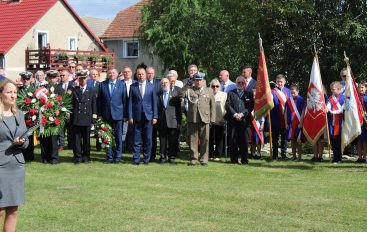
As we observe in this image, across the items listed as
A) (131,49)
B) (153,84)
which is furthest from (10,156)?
(131,49)

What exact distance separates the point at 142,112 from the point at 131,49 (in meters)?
37.3

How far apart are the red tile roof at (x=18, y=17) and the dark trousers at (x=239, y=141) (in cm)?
2942

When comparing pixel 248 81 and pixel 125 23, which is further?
pixel 125 23

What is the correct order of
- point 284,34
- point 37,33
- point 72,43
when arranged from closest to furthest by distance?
point 284,34 < point 37,33 < point 72,43

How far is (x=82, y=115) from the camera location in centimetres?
1390

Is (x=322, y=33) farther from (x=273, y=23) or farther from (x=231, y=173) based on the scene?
(x=231, y=173)

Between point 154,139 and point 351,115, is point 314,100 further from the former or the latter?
point 154,139

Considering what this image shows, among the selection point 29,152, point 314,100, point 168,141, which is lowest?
point 29,152

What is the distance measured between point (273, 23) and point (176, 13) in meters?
17.1

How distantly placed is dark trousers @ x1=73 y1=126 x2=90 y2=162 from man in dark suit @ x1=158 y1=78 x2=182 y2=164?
164 centimetres

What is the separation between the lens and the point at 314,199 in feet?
32.2

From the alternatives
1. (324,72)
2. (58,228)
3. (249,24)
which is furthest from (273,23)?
(58,228)

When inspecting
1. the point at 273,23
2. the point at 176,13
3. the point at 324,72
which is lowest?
the point at 324,72

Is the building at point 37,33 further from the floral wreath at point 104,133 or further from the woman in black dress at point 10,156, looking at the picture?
the woman in black dress at point 10,156
